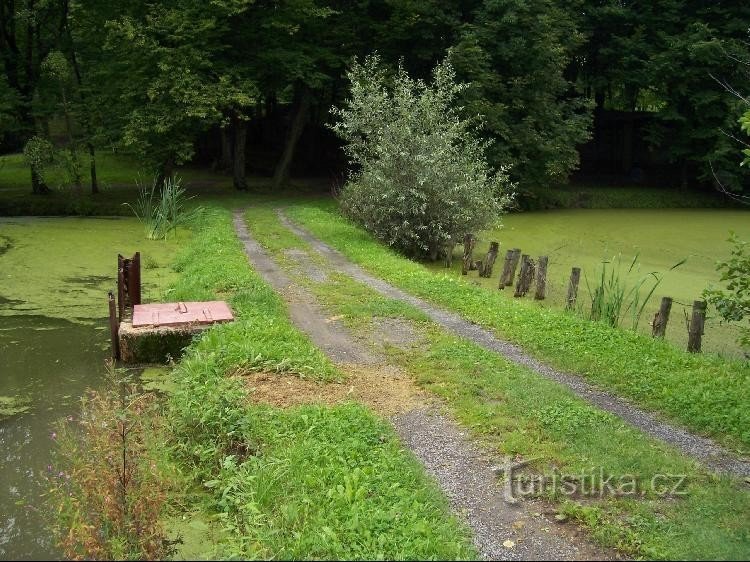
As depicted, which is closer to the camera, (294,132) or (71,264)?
(71,264)

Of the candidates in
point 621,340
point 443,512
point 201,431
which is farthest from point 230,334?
point 621,340

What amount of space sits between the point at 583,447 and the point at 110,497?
3.75m

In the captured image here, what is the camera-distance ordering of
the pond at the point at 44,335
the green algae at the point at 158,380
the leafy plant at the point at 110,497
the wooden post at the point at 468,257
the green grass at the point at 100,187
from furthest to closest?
the green grass at the point at 100,187
the wooden post at the point at 468,257
the green algae at the point at 158,380
the pond at the point at 44,335
the leafy plant at the point at 110,497

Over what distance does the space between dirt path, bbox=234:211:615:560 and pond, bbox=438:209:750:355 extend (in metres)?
5.31

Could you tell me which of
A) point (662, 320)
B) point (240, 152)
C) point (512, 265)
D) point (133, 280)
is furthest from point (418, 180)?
point (240, 152)

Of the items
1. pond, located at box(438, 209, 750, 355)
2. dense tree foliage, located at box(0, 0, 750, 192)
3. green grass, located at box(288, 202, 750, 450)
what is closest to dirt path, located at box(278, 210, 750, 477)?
green grass, located at box(288, 202, 750, 450)

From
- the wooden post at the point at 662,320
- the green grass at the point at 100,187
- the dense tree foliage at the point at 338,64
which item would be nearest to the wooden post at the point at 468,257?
the wooden post at the point at 662,320

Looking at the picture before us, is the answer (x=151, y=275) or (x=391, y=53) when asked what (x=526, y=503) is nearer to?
(x=151, y=275)

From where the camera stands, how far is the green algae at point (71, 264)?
37.7ft

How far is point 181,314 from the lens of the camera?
931 centimetres

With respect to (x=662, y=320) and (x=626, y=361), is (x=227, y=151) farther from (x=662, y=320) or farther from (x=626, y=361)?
(x=626, y=361)

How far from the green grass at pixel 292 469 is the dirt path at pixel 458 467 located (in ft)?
0.56

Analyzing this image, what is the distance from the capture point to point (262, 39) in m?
25.9

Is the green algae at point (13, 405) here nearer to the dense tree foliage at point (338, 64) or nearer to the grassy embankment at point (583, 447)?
Answer: the grassy embankment at point (583, 447)
